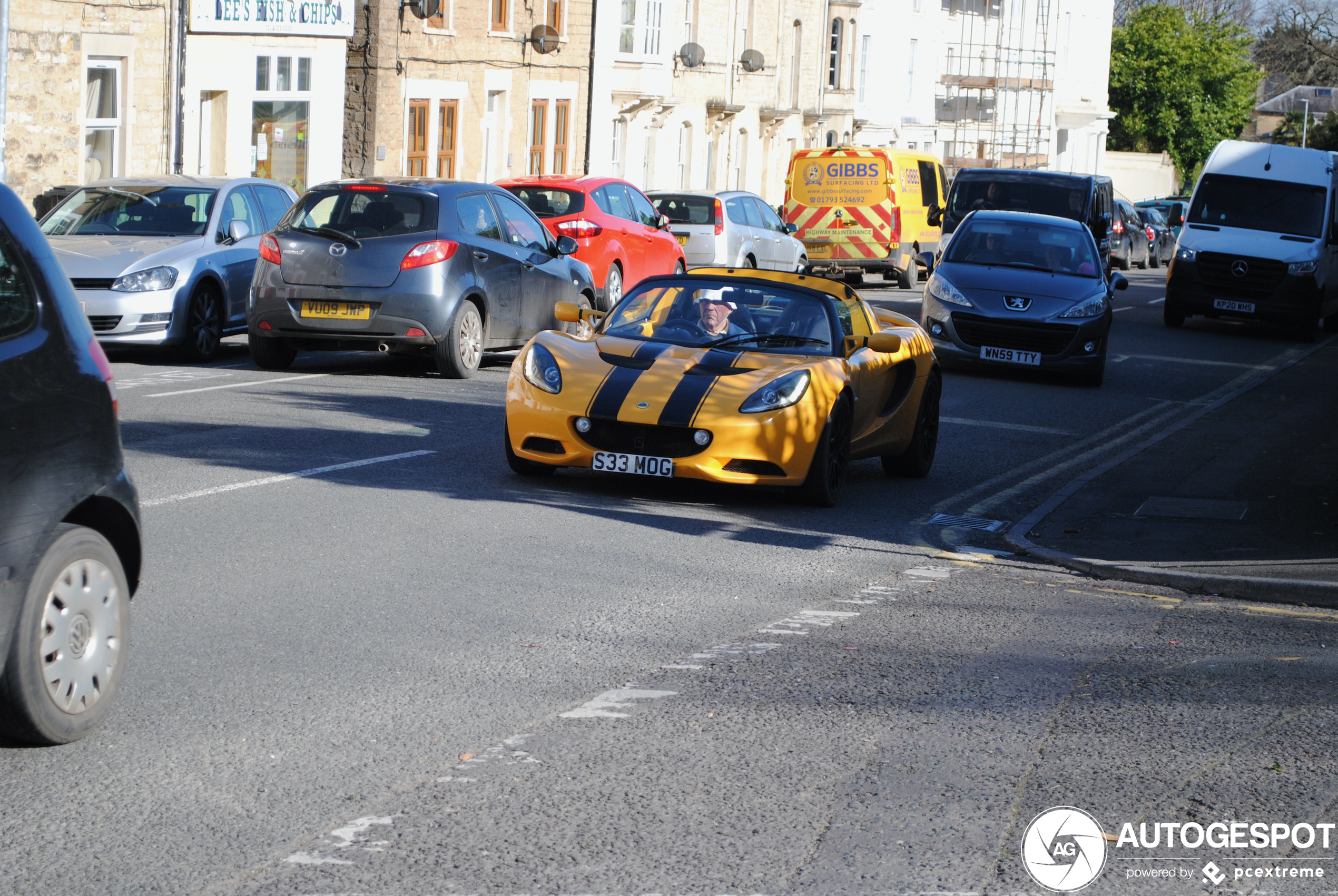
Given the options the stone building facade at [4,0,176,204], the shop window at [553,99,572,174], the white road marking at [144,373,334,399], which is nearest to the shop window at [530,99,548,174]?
the shop window at [553,99,572,174]

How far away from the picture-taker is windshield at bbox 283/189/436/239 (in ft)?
48.4

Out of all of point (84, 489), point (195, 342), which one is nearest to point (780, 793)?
point (84, 489)

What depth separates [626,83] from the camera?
4088 cm

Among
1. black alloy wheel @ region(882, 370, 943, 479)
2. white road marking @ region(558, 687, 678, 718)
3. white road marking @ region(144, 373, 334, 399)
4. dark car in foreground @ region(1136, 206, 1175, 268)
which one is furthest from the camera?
dark car in foreground @ region(1136, 206, 1175, 268)

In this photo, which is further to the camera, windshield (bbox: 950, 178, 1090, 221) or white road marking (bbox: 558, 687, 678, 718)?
windshield (bbox: 950, 178, 1090, 221)

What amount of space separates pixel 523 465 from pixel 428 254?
481cm

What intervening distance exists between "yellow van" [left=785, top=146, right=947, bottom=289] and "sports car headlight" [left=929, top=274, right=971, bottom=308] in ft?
37.9

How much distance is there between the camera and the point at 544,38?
35750 mm

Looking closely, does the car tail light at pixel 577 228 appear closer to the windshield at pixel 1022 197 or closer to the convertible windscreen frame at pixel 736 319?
the windshield at pixel 1022 197

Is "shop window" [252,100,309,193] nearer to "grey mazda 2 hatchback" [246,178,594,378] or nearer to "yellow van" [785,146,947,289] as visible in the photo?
"yellow van" [785,146,947,289]

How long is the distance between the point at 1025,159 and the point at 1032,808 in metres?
64.0

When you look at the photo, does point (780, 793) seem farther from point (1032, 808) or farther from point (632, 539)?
point (632, 539)

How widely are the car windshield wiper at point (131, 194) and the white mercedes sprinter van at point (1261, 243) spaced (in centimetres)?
1632

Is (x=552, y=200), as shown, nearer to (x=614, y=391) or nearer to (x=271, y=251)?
(x=271, y=251)
